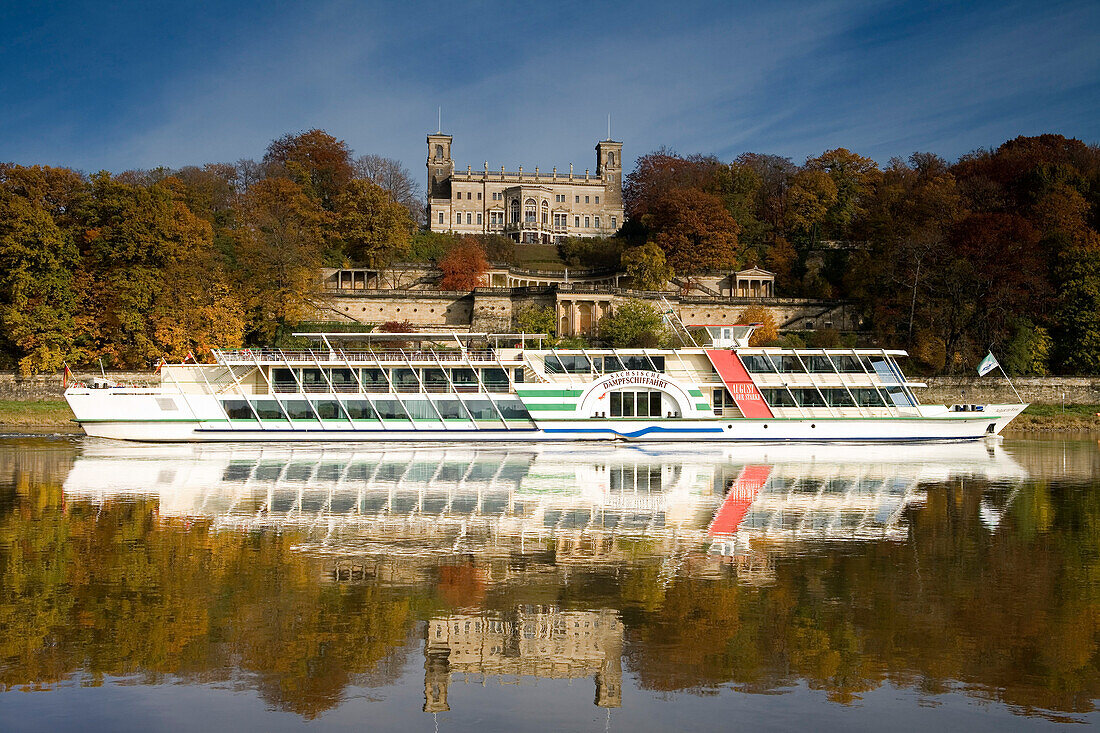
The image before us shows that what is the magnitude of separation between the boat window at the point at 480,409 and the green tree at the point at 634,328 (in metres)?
26.0

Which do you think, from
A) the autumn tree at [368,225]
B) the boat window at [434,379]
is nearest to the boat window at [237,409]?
the boat window at [434,379]

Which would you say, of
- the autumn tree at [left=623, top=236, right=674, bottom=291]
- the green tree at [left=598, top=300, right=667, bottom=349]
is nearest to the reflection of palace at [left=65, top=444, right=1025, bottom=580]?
the green tree at [left=598, top=300, right=667, bottom=349]

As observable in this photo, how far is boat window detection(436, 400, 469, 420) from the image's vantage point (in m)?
37.6

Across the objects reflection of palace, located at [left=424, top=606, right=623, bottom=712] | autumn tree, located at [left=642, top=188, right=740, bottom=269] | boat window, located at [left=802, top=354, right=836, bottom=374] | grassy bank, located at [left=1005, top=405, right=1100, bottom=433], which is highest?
autumn tree, located at [left=642, top=188, right=740, bottom=269]

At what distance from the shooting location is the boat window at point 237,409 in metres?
37.1

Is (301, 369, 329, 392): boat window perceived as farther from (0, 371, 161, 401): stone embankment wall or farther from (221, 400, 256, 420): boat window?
(0, 371, 161, 401): stone embankment wall

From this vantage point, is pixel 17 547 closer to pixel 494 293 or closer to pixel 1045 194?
pixel 494 293

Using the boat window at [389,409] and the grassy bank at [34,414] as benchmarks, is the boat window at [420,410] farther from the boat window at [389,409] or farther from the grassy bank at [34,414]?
the grassy bank at [34,414]

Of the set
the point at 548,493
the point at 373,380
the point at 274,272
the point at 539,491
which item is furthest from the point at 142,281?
the point at 548,493

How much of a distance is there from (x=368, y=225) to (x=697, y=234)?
27.8 meters

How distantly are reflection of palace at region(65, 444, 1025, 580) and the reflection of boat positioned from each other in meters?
0.05

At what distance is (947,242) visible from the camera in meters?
61.3

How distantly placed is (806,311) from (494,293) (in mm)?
24947

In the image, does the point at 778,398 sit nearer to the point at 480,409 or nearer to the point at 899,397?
the point at 899,397
